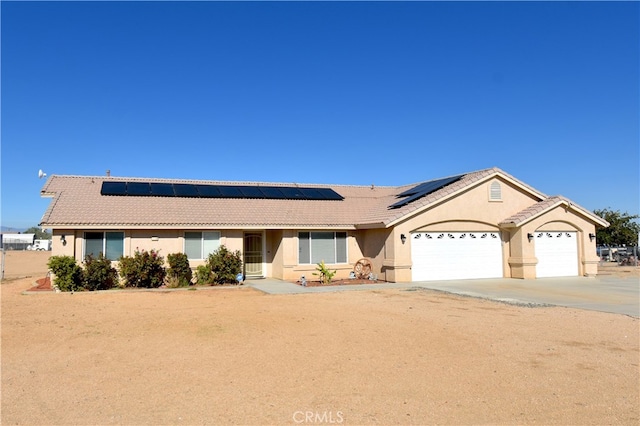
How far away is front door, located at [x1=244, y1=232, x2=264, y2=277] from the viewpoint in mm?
22719

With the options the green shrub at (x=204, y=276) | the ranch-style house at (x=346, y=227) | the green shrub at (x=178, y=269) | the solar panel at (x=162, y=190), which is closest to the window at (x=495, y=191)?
the ranch-style house at (x=346, y=227)

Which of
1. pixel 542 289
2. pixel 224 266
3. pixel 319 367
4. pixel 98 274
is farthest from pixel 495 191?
pixel 319 367

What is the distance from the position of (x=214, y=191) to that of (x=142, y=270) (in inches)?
246

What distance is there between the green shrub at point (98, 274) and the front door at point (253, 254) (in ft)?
19.6

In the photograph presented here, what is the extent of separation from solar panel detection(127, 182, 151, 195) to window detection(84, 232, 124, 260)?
2.74 metres

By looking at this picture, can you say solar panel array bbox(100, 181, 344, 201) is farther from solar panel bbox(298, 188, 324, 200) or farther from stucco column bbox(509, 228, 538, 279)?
stucco column bbox(509, 228, 538, 279)

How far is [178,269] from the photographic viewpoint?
19312mm

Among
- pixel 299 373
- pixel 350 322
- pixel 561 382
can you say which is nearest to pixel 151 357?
pixel 299 373

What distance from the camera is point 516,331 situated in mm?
9836

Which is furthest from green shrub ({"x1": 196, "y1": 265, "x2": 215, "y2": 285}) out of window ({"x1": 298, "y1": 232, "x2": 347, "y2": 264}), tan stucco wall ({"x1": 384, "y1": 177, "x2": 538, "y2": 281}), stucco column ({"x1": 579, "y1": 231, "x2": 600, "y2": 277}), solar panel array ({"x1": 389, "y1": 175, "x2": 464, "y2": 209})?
stucco column ({"x1": 579, "y1": 231, "x2": 600, "y2": 277})

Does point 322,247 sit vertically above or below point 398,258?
above

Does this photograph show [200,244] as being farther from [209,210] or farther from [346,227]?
[346,227]

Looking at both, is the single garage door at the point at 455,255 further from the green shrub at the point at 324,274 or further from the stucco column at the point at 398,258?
the green shrub at the point at 324,274

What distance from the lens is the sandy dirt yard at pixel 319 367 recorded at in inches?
217
